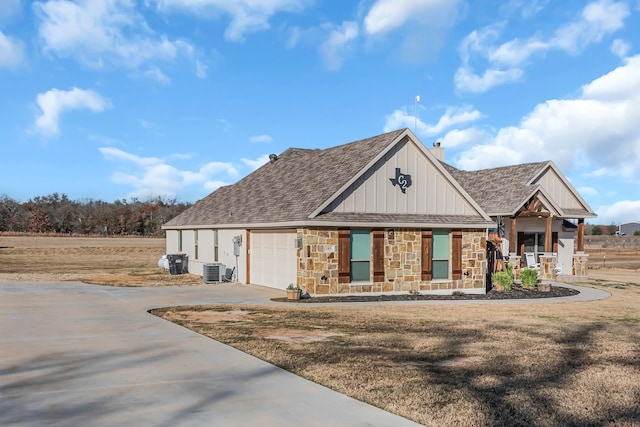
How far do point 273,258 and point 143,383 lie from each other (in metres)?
15.3

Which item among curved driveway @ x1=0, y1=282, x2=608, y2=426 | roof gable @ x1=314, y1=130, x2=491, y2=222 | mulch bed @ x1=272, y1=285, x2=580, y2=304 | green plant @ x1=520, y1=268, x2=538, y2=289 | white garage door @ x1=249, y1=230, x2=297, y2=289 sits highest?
roof gable @ x1=314, y1=130, x2=491, y2=222

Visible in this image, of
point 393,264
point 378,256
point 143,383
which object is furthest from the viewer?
point 393,264

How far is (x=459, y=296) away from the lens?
2233 cm

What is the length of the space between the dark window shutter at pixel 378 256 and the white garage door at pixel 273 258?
2793 mm

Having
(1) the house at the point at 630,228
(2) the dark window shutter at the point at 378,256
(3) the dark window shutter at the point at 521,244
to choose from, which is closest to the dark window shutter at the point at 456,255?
(2) the dark window shutter at the point at 378,256

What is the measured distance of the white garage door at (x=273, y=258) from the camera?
71.5ft

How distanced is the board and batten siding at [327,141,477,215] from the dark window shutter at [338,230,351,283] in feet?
3.37

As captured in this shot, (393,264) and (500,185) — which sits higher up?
(500,185)

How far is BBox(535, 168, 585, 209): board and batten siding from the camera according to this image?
33.2 metres

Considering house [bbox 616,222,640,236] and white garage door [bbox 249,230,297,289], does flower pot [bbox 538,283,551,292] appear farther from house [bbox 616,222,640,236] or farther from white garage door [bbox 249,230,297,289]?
house [bbox 616,222,640,236]

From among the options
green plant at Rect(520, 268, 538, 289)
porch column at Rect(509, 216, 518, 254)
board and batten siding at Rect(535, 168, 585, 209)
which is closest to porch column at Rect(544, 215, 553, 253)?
porch column at Rect(509, 216, 518, 254)

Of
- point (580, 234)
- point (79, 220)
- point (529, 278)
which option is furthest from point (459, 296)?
point (79, 220)

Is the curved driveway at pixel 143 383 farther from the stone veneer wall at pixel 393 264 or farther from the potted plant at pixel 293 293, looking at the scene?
the stone veneer wall at pixel 393 264

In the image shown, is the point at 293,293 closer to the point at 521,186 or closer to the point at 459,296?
the point at 459,296
